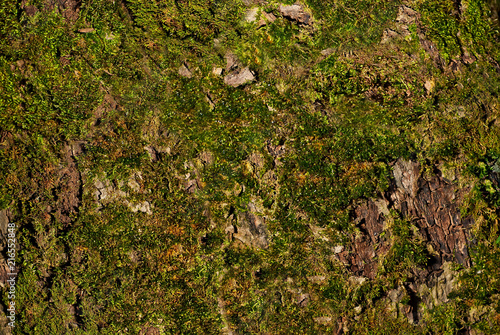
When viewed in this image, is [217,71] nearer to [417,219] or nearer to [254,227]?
[254,227]

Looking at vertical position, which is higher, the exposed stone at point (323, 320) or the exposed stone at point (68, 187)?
the exposed stone at point (68, 187)

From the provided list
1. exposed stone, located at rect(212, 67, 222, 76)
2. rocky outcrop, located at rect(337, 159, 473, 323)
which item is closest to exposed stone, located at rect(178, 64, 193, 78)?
exposed stone, located at rect(212, 67, 222, 76)

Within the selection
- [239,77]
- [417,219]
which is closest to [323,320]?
[417,219]

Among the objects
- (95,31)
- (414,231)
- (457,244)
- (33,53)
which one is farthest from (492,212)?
(33,53)

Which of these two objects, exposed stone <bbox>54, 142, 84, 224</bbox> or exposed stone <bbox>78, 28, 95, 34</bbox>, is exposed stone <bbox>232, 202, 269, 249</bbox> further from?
exposed stone <bbox>78, 28, 95, 34</bbox>

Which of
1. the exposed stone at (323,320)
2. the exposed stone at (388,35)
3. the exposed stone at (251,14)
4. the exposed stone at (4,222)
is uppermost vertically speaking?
the exposed stone at (388,35)

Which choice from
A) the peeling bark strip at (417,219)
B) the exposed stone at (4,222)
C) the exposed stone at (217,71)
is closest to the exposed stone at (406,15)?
the peeling bark strip at (417,219)

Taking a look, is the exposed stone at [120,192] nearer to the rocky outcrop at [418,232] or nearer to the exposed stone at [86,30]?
the exposed stone at [86,30]
